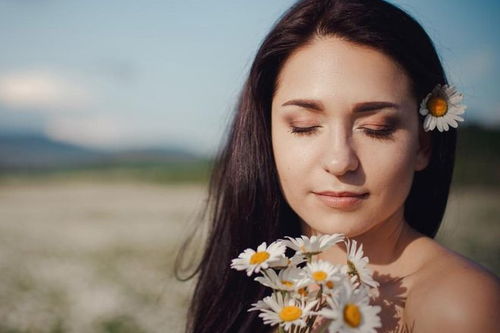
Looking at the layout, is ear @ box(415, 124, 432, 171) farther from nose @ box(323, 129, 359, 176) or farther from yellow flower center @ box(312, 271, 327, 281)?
yellow flower center @ box(312, 271, 327, 281)

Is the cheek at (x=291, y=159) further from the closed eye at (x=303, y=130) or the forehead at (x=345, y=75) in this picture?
the forehead at (x=345, y=75)

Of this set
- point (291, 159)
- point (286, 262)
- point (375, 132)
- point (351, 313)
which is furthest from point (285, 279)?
point (375, 132)

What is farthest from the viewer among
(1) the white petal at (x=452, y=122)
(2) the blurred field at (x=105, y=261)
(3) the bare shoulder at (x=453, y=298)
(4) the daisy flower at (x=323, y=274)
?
(2) the blurred field at (x=105, y=261)

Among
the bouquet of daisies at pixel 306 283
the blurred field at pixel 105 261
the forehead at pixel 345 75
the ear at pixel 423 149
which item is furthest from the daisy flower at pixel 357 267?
the blurred field at pixel 105 261

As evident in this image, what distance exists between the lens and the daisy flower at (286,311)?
162 centimetres

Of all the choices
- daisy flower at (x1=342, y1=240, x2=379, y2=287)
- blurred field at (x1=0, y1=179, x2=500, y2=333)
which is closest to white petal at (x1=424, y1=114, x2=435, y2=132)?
daisy flower at (x1=342, y1=240, x2=379, y2=287)

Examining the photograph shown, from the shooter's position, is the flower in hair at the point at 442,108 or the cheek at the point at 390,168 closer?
the cheek at the point at 390,168

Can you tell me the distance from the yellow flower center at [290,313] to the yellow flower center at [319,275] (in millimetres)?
128

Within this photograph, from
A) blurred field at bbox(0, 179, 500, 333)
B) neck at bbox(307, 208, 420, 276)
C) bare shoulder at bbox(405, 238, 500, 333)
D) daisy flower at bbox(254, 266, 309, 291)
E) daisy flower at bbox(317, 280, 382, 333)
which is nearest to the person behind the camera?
daisy flower at bbox(317, 280, 382, 333)

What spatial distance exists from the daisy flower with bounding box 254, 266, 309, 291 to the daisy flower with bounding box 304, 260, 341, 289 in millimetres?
44

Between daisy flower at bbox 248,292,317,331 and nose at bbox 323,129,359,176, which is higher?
nose at bbox 323,129,359,176

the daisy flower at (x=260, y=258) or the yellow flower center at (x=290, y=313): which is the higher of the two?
the daisy flower at (x=260, y=258)

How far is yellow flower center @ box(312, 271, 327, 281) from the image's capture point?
1.58m

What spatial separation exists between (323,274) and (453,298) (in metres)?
0.56
